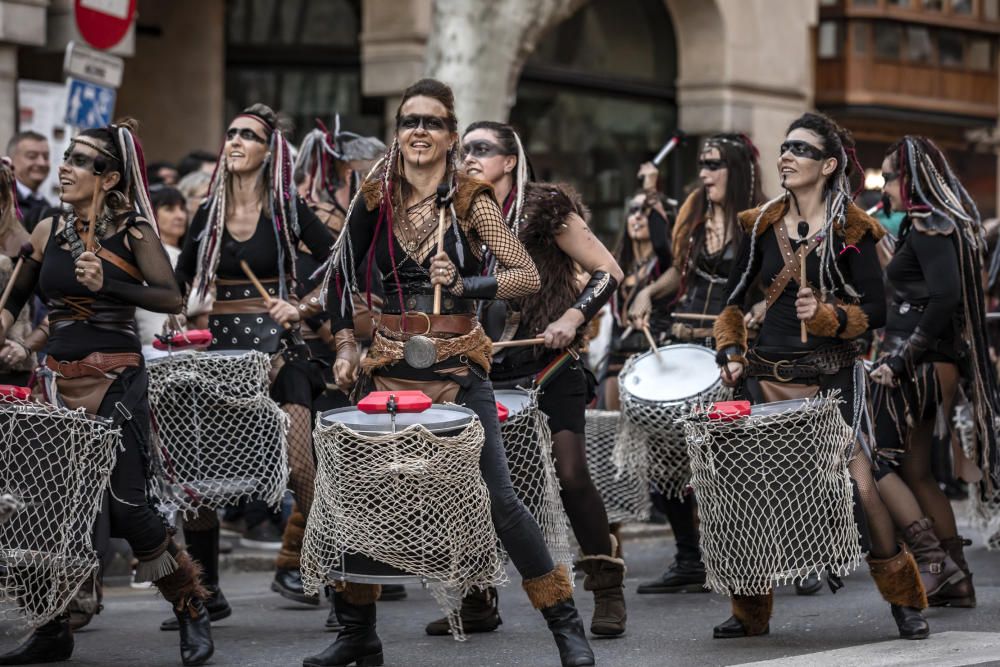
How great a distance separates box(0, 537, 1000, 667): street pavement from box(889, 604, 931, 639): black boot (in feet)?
0.15

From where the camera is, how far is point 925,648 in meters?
6.73

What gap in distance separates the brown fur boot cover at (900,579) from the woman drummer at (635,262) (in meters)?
3.28

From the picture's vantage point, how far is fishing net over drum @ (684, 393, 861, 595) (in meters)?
6.71

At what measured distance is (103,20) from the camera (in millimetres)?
12180

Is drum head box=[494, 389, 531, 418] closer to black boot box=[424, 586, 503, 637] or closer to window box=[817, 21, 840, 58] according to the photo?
black boot box=[424, 586, 503, 637]

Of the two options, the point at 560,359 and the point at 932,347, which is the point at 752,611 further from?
the point at 932,347

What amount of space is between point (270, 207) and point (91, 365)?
167 cm

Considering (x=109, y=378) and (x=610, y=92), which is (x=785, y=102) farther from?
(x=109, y=378)

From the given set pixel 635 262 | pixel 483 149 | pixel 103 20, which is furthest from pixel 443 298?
pixel 103 20

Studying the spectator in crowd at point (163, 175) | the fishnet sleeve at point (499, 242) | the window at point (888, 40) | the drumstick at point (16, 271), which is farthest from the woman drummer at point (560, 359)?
the window at point (888, 40)

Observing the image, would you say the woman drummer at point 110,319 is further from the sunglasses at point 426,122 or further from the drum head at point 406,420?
the sunglasses at point 426,122

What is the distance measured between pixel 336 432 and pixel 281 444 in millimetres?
1814

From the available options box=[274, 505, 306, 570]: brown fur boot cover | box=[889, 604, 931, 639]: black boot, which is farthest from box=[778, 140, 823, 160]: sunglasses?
box=[274, 505, 306, 570]: brown fur boot cover

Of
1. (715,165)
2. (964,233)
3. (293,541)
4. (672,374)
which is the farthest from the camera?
(715,165)
